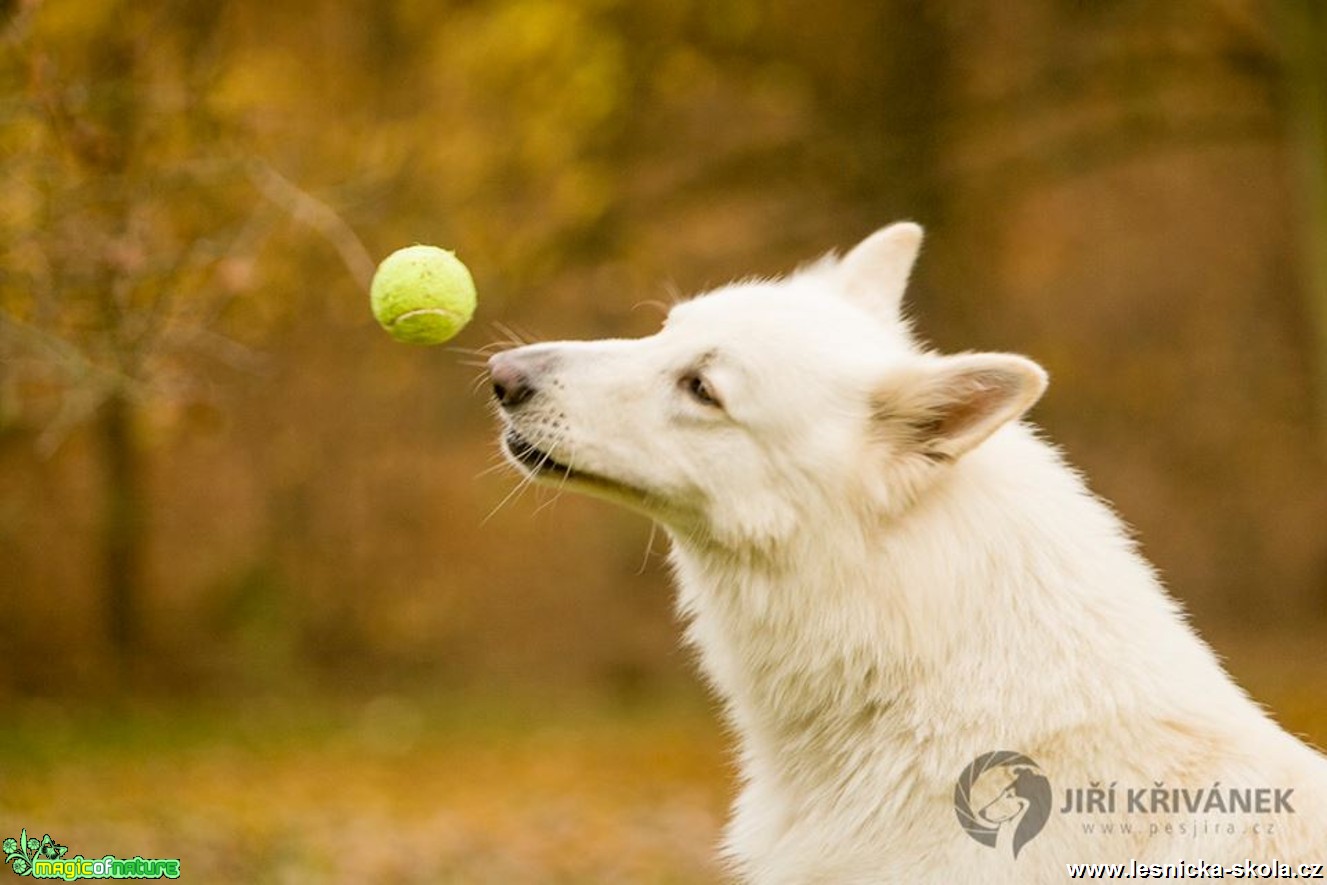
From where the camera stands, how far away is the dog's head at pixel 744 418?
375cm

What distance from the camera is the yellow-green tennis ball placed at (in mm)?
3975

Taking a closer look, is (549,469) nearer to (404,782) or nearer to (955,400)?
(955,400)

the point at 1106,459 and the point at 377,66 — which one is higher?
the point at 377,66

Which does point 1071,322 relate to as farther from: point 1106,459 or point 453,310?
point 453,310

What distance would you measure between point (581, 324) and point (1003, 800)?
12.6m

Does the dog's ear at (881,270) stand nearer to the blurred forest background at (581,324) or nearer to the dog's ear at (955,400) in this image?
the dog's ear at (955,400)

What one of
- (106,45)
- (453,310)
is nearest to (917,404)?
(453,310)

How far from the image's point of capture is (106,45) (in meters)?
11.2

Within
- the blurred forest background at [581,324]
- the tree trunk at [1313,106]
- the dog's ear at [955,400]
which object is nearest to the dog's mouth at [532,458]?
the dog's ear at [955,400]

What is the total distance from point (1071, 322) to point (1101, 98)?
3944mm

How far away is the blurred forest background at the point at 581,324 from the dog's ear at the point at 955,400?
595cm

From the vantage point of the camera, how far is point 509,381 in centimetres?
388

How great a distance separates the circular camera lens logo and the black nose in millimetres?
1525

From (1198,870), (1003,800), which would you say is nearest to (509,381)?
(1003,800)
